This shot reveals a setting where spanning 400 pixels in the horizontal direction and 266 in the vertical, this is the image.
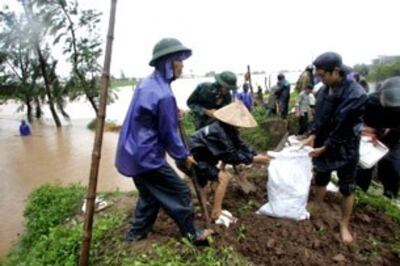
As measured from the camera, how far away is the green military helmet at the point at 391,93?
147 inches

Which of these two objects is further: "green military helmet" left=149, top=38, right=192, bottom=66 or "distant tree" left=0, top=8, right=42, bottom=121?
"distant tree" left=0, top=8, right=42, bottom=121

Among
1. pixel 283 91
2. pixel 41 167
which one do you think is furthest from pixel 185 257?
pixel 41 167

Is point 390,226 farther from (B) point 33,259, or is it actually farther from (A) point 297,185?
(B) point 33,259

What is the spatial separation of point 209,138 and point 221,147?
0.13 metres

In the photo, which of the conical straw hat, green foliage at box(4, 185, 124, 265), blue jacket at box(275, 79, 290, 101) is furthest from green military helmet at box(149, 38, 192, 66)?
blue jacket at box(275, 79, 290, 101)

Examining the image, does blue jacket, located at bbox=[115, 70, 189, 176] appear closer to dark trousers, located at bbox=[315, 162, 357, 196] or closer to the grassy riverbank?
the grassy riverbank

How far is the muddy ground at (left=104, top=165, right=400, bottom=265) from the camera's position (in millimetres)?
3055

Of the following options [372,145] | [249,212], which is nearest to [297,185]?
[249,212]

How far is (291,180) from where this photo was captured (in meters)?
3.48

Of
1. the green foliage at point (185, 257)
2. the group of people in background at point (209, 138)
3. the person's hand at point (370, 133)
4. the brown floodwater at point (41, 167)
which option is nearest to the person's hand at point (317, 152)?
the group of people in background at point (209, 138)

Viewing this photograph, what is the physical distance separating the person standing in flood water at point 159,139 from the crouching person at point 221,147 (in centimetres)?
57

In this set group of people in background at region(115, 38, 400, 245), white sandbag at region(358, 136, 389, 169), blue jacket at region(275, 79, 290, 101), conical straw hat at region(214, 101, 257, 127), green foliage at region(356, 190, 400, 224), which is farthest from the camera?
blue jacket at region(275, 79, 290, 101)

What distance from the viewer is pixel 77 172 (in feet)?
34.4

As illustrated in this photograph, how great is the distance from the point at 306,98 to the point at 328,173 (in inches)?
197
